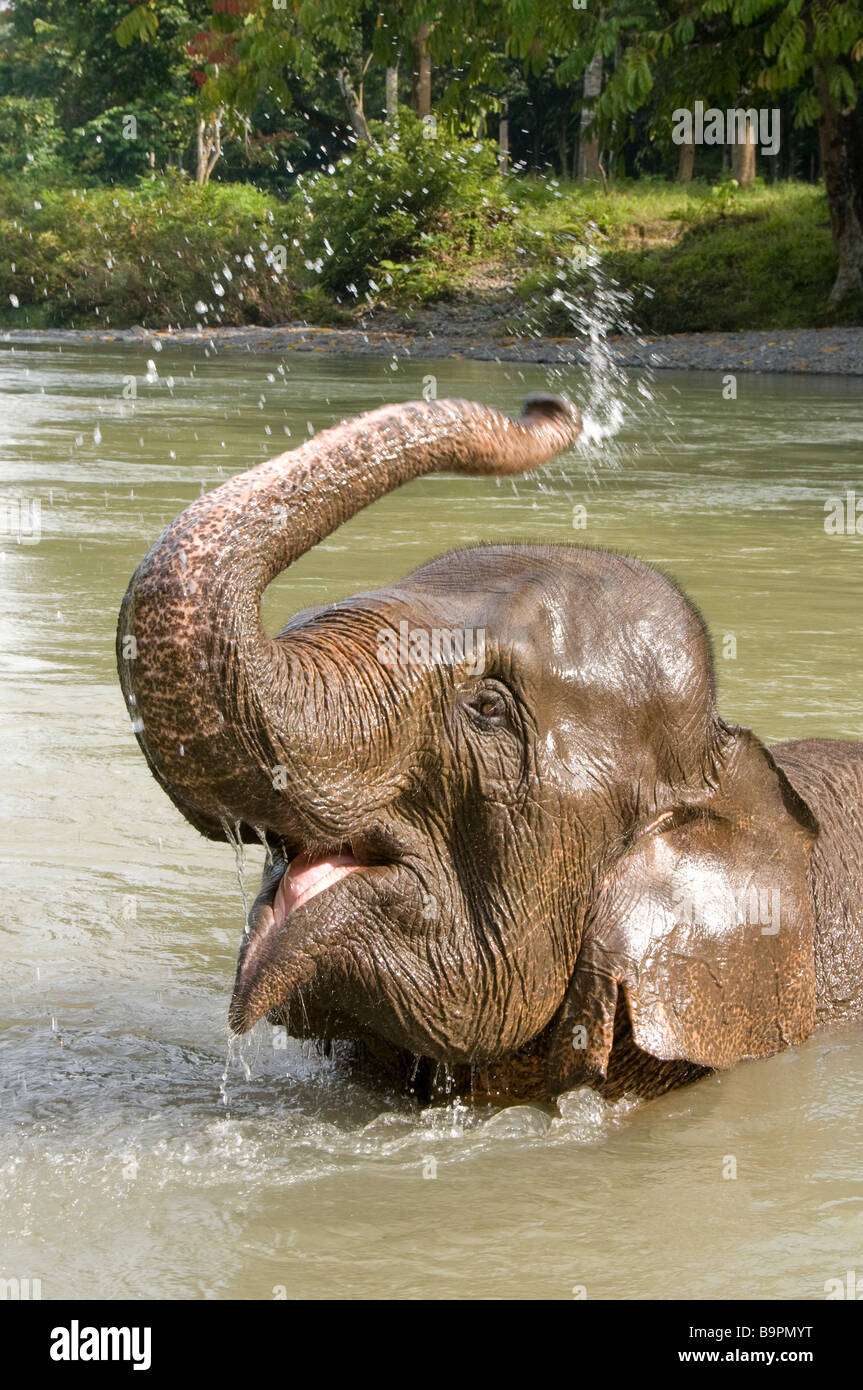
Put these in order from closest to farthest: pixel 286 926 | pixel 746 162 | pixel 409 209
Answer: pixel 286 926
pixel 409 209
pixel 746 162

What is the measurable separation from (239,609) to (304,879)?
0.56 m

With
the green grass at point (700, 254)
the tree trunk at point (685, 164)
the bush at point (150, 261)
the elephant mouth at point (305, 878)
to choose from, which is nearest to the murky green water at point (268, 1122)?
the elephant mouth at point (305, 878)

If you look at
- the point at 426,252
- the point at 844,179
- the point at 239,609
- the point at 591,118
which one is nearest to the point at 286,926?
the point at 239,609

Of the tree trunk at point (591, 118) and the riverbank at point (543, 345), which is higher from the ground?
the tree trunk at point (591, 118)

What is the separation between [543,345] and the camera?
1064 inches

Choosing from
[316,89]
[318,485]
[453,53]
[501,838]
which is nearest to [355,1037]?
[501,838]

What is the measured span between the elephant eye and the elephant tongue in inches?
12.0

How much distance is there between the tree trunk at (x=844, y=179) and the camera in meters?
24.4

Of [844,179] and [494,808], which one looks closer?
[494,808]

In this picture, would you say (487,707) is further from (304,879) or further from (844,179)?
(844,179)

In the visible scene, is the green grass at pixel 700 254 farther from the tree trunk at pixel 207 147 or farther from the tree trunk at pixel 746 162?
the tree trunk at pixel 207 147

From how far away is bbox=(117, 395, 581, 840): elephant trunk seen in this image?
2506 millimetres

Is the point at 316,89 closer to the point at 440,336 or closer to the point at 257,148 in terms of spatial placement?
the point at 257,148

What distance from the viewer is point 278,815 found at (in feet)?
8.92
